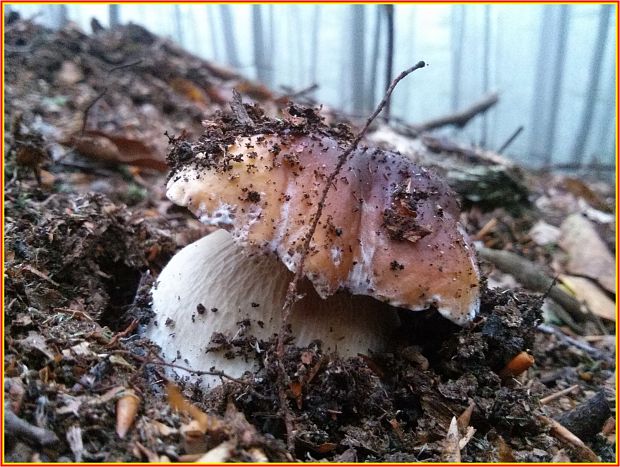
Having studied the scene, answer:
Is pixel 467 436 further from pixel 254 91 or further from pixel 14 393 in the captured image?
pixel 254 91

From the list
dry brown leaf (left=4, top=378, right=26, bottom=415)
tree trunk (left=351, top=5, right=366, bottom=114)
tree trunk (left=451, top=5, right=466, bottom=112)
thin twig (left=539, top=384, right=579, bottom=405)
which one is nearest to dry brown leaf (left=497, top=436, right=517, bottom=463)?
thin twig (left=539, top=384, right=579, bottom=405)

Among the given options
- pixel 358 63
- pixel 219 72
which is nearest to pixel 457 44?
pixel 358 63

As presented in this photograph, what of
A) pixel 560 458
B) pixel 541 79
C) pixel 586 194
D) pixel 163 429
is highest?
pixel 163 429

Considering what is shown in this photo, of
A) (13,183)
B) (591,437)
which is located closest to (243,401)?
(591,437)

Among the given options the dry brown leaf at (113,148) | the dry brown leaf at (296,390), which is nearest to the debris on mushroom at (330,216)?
the dry brown leaf at (296,390)

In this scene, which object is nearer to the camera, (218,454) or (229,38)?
(218,454)

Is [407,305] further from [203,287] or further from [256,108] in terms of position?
[256,108]

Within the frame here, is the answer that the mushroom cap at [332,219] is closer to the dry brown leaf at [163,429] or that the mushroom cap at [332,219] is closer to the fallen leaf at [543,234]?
the dry brown leaf at [163,429]
